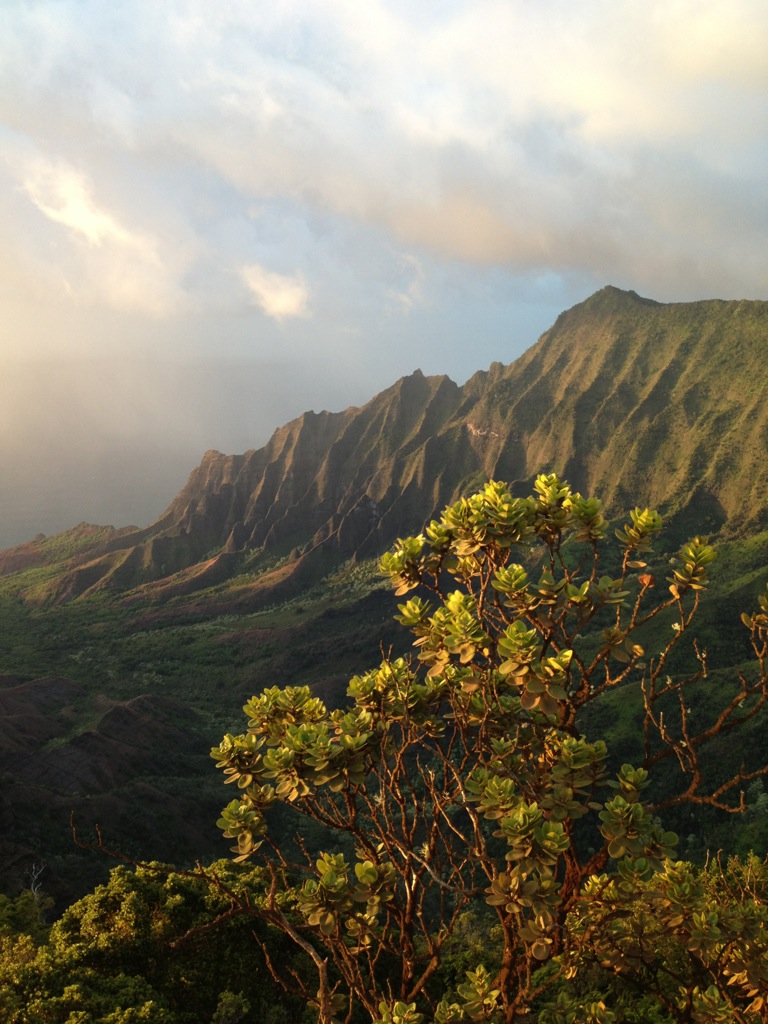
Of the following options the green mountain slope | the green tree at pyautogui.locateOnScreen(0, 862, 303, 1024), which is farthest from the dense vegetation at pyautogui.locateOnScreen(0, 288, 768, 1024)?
the green mountain slope

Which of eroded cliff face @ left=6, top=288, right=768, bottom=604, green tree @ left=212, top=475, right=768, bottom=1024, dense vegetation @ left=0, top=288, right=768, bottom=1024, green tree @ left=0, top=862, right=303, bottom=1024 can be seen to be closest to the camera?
green tree @ left=212, top=475, right=768, bottom=1024

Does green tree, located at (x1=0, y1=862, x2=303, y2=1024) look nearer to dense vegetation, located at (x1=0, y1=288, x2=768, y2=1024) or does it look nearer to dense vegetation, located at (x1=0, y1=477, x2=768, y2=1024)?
dense vegetation, located at (x1=0, y1=288, x2=768, y2=1024)

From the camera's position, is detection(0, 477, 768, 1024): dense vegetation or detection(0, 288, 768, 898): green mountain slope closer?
detection(0, 477, 768, 1024): dense vegetation

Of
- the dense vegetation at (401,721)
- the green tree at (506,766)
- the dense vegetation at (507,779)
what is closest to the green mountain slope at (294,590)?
the dense vegetation at (401,721)

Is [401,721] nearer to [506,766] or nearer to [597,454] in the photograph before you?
[506,766]

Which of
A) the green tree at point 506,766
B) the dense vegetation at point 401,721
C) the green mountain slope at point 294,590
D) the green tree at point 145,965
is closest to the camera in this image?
the green tree at point 506,766

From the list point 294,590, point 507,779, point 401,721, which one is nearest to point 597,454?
point 294,590

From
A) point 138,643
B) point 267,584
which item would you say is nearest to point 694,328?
point 267,584

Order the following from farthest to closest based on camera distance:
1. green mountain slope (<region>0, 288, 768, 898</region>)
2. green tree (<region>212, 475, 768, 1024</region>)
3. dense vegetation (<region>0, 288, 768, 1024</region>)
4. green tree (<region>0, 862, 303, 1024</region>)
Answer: green mountain slope (<region>0, 288, 768, 898</region>) < green tree (<region>0, 862, 303, 1024</region>) < dense vegetation (<region>0, 288, 768, 1024</region>) < green tree (<region>212, 475, 768, 1024</region>)

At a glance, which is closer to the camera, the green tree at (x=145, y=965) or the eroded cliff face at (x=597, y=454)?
the green tree at (x=145, y=965)

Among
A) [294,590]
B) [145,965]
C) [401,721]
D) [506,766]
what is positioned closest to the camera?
[506,766]

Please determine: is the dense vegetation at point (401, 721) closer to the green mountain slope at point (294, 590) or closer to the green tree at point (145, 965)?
the green tree at point (145, 965)

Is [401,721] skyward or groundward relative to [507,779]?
skyward

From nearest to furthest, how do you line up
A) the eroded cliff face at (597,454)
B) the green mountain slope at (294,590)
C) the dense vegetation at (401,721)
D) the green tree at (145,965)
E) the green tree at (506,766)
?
the green tree at (506,766)
the dense vegetation at (401,721)
the green tree at (145,965)
the green mountain slope at (294,590)
the eroded cliff face at (597,454)
